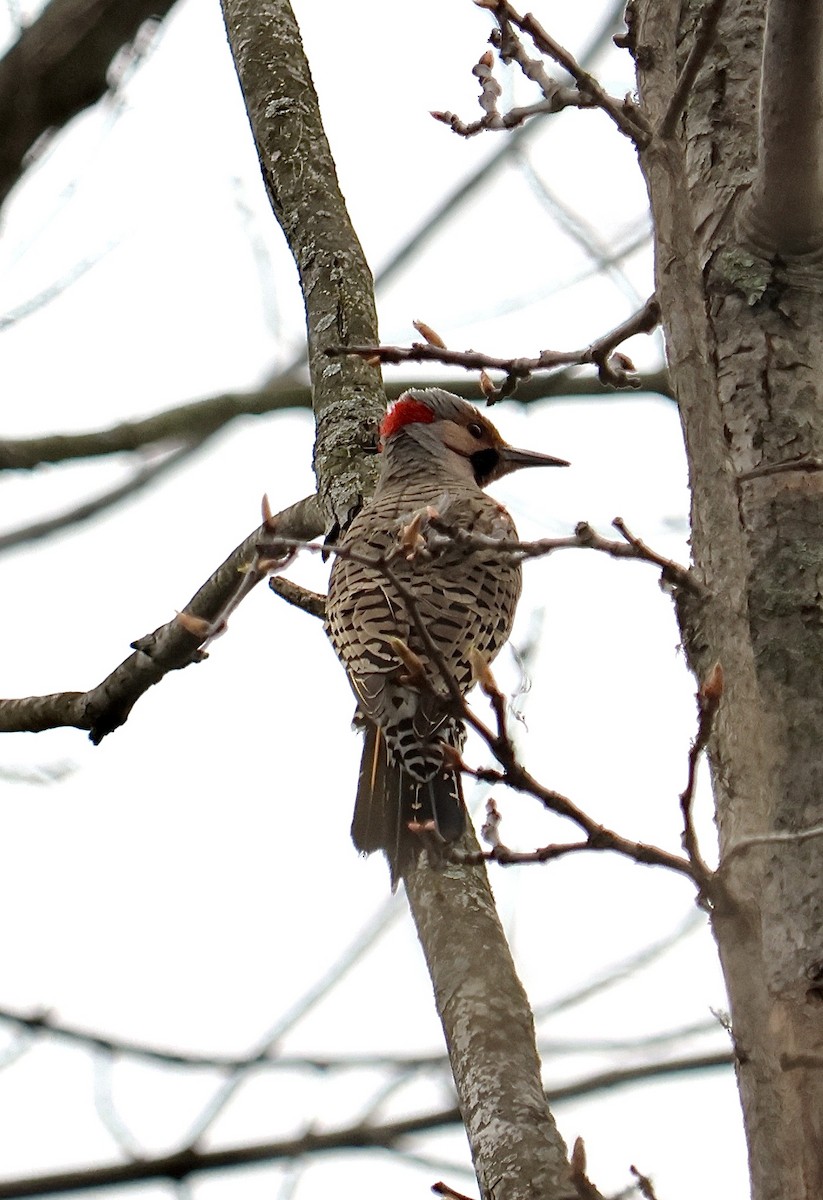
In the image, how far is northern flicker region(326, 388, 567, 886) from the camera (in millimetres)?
3398

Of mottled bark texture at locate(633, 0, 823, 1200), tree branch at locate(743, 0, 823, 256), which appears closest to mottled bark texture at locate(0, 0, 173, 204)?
mottled bark texture at locate(633, 0, 823, 1200)

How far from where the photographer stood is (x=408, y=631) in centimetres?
389

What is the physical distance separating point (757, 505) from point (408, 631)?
5.42 ft

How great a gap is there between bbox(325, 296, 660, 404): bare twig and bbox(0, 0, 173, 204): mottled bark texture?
1.99ft

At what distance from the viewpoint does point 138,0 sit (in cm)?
256

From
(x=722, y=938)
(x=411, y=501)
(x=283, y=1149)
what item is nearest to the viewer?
(x=722, y=938)

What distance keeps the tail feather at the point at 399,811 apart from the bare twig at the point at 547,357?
0.98m

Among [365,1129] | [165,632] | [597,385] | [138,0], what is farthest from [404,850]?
[597,385]

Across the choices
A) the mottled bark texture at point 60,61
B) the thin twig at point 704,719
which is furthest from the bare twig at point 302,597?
the thin twig at point 704,719

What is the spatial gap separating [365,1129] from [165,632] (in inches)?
48.5

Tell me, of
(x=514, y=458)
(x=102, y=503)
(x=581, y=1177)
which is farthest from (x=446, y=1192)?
(x=514, y=458)

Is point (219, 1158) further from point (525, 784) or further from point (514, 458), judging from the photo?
point (514, 458)

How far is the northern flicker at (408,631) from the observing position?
11.1ft

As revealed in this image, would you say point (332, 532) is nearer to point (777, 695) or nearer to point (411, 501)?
point (411, 501)
